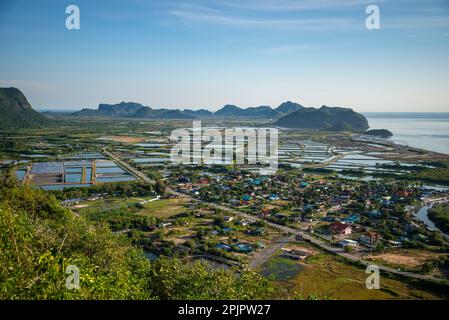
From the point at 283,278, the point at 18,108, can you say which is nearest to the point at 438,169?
the point at 283,278

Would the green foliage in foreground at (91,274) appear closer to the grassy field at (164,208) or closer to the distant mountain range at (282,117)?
the grassy field at (164,208)

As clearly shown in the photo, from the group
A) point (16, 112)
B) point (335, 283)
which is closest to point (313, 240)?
point (335, 283)

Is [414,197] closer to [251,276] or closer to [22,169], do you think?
[251,276]

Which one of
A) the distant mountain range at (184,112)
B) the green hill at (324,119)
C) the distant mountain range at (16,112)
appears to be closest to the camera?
the distant mountain range at (16,112)
